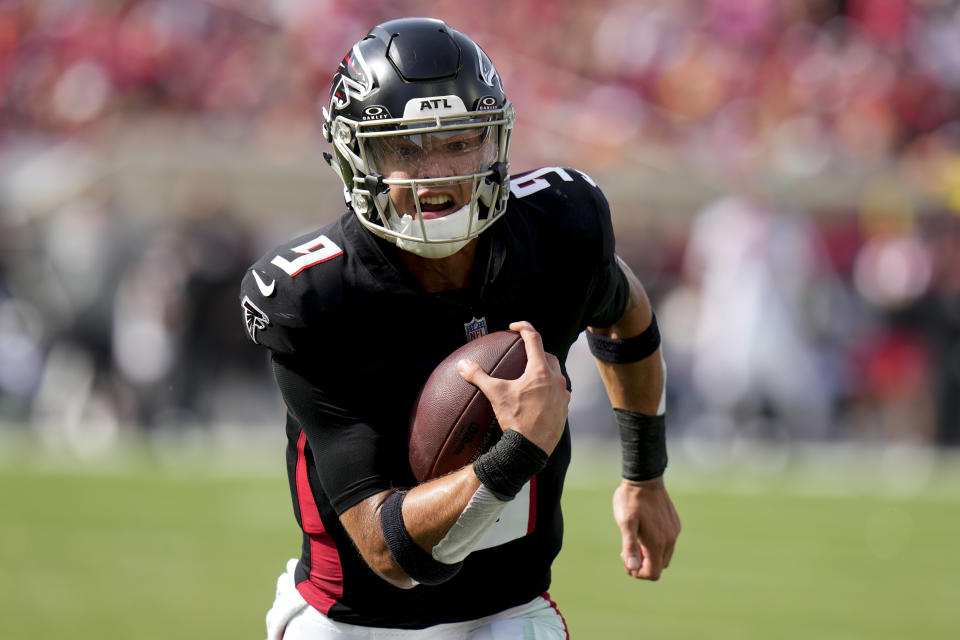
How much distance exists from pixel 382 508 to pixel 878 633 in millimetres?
3705

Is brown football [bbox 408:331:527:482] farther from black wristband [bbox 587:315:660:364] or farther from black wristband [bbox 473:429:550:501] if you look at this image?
black wristband [bbox 587:315:660:364]

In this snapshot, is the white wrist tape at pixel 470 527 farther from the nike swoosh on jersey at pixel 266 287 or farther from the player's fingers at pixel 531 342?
the nike swoosh on jersey at pixel 266 287

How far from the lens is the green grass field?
5891mm

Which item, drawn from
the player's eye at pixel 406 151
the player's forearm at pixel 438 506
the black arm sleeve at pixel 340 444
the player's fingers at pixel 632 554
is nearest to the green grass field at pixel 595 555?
the player's fingers at pixel 632 554

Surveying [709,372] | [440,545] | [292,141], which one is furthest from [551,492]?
[292,141]

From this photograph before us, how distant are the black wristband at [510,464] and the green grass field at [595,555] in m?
3.34

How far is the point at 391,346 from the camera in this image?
9.05 feet

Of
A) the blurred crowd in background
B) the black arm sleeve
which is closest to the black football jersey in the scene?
the black arm sleeve

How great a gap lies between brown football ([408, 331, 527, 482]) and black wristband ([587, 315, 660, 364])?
1.88 feet

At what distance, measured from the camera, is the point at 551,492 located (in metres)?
2.97

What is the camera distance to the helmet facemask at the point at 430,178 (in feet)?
8.87

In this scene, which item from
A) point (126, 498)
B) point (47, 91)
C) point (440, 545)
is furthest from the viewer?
point (47, 91)

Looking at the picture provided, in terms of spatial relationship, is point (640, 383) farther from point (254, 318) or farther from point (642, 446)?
point (254, 318)

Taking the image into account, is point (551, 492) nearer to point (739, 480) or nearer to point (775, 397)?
point (739, 480)
